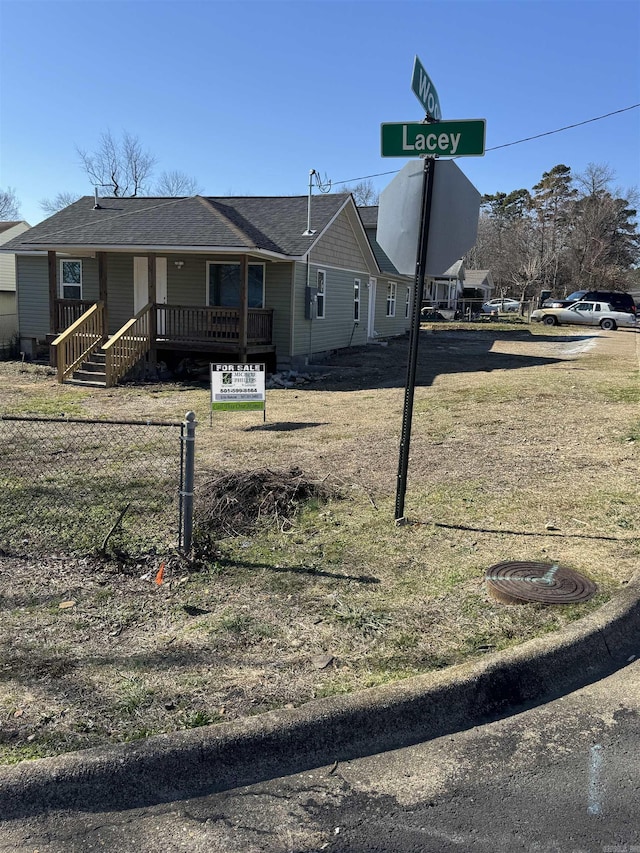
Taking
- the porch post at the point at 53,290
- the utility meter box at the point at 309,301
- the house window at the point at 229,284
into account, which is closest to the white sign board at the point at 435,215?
the house window at the point at 229,284

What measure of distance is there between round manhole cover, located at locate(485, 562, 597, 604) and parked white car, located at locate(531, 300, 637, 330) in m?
33.5

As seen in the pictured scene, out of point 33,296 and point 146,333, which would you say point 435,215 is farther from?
point 33,296

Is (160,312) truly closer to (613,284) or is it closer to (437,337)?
(437,337)

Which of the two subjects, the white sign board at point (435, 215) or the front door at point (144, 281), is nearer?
the white sign board at point (435, 215)

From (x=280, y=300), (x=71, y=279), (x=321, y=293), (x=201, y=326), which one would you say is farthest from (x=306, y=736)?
(x=71, y=279)

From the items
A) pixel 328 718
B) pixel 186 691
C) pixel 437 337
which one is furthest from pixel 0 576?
pixel 437 337

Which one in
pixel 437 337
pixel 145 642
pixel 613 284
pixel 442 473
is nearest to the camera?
pixel 145 642

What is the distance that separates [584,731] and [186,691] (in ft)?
5.80

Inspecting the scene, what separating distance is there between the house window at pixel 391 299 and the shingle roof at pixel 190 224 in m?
8.85

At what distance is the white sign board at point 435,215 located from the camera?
16.4 feet

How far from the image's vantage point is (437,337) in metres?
29.1

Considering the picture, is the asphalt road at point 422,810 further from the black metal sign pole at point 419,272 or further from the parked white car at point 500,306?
the parked white car at point 500,306

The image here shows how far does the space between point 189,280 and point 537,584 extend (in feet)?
51.1

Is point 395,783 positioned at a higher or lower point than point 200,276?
lower
